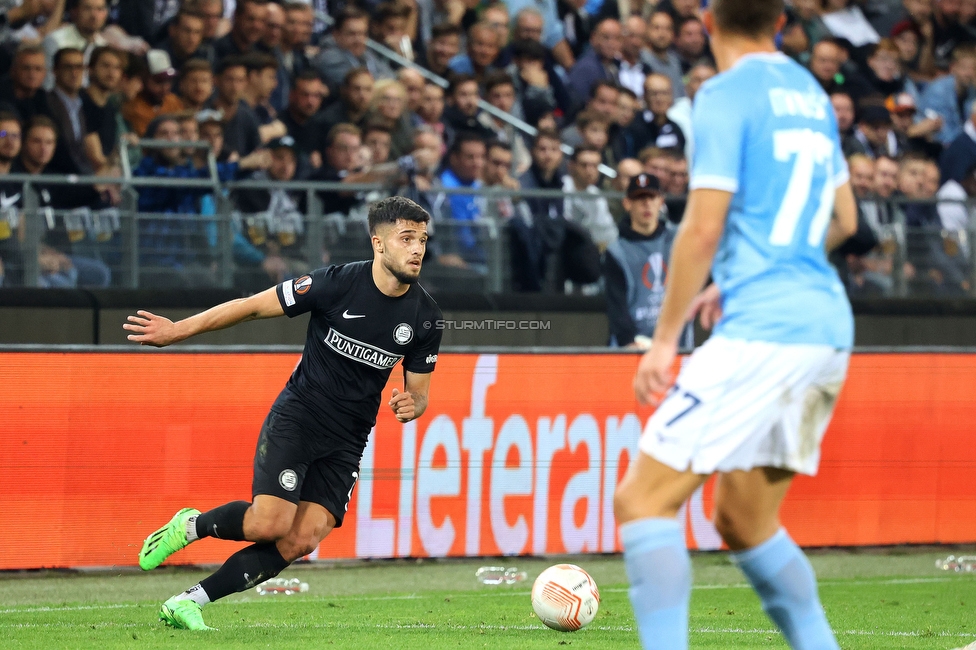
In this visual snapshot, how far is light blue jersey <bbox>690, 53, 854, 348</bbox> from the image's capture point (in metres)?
3.62

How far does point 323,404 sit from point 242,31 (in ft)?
21.8

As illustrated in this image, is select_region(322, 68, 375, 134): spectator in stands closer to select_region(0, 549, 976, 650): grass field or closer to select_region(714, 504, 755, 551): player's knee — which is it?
select_region(0, 549, 976, 650): grass field

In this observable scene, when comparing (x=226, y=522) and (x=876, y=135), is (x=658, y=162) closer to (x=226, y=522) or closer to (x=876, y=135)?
(x=876, y=135)

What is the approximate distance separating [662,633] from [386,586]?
16.1ft

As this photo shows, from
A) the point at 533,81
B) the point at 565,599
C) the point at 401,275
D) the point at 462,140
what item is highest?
the point at 533,81

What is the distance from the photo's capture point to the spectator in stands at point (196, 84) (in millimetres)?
11258

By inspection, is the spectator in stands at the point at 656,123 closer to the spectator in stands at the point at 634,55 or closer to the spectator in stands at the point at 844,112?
the spectator in stands at the point at 634,55

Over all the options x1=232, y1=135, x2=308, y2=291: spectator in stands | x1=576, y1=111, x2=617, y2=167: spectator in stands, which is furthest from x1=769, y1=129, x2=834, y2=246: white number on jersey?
x1=576, y1=111, x2=617, y2=167: spectator in stands

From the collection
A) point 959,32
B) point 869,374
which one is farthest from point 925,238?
point 959,32

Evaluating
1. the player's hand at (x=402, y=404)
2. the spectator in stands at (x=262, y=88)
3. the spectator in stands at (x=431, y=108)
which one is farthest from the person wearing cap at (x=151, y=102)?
the player's hand at (x=402, y=404)

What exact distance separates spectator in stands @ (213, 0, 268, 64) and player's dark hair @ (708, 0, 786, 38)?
9021 millimetres

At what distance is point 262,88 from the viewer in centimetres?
1182

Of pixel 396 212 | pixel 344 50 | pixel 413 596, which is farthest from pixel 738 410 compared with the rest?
pixel 344 50

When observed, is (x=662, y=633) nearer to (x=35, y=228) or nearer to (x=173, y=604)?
(x=173, y=604)
